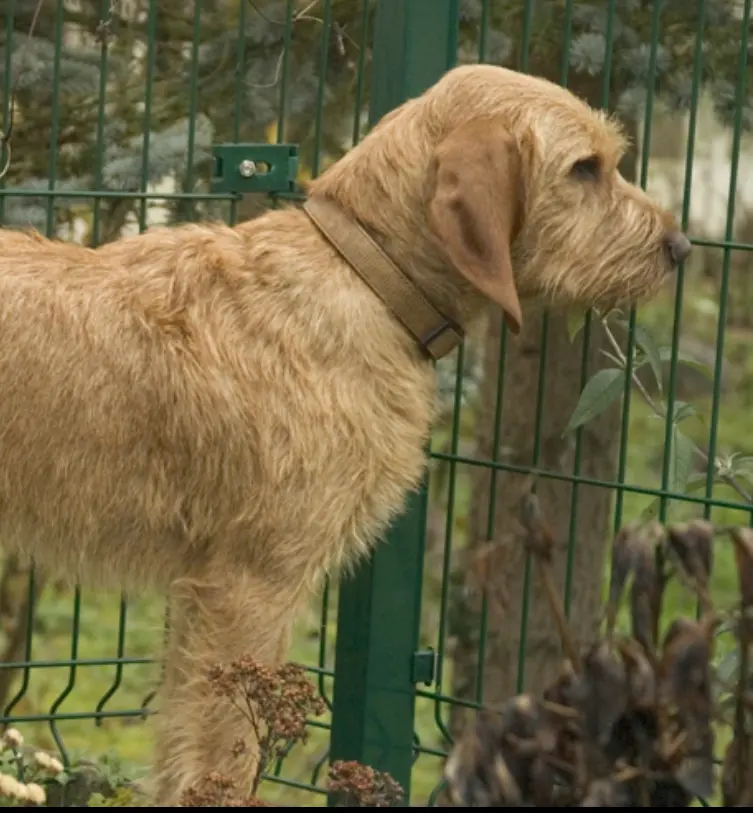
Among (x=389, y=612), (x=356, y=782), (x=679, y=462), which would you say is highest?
(x=679, y=462)

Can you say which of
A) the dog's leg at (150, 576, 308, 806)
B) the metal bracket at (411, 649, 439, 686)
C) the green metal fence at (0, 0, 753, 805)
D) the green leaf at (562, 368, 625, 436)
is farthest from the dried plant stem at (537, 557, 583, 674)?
the metal bracket at (411, 649, 439, 686)

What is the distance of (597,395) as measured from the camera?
213 inches

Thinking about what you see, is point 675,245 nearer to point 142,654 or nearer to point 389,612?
point 389,612

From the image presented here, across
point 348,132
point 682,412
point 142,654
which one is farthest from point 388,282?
point 142,654

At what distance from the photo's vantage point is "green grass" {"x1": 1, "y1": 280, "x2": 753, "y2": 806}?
789 centimetres

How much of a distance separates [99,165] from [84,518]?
1250 millimetres


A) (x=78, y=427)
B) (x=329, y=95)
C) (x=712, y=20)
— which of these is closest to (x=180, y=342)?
(x=78, y=427)

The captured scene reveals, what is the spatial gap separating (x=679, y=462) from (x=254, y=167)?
1568 mm

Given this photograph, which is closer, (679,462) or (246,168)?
(679,462)

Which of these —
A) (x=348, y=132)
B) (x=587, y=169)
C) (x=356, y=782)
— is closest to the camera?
(x=356, y=782)

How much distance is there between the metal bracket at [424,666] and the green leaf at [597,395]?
85 centimetres

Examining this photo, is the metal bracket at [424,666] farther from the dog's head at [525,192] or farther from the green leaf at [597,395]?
the dog's head at [525,192]

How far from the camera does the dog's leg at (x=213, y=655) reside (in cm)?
485

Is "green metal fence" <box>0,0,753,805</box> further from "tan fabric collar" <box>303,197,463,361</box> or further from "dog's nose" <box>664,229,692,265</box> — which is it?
"tan fabric collar" <box>303,197,463,361</box>
